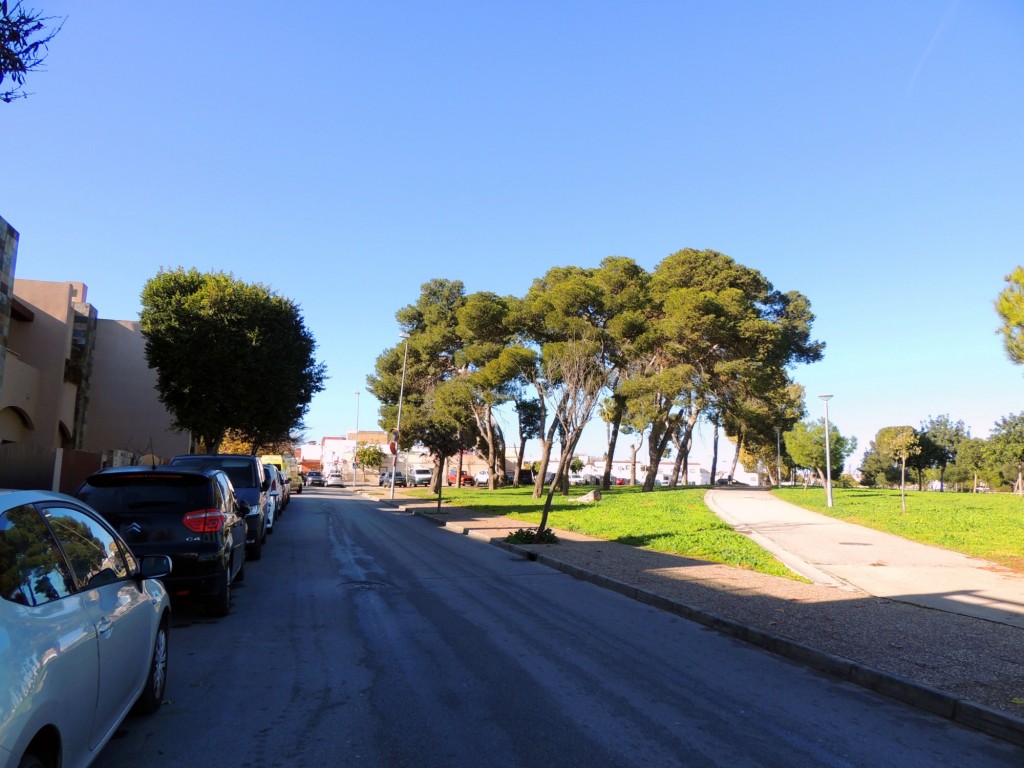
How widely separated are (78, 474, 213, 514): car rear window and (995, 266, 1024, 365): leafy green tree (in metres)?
13.2

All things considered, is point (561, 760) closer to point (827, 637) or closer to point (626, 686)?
point (626, 686)

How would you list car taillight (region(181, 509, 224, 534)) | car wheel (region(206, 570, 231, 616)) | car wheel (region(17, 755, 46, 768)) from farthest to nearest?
car wheel (region(206, 570, 231, 616))
car taillight (region(181, 509, 224, 534))
car wheel (region(17, 755, 46, 768))

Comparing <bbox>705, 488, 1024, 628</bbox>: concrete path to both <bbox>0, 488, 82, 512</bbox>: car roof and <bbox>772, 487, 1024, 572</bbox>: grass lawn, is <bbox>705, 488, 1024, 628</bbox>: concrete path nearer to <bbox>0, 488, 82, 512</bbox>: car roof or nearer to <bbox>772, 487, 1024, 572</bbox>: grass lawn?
<bbox>772, 487, 1024, 572</bbox>: grass lawn

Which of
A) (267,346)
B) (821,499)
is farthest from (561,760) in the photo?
(821,499)

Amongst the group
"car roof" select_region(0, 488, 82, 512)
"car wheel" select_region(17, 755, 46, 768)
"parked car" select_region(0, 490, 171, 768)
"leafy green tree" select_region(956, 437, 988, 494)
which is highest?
"leafy green tree" select_region(956, 437, 988, 494)

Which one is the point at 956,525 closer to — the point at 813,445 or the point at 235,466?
the point at 235,466

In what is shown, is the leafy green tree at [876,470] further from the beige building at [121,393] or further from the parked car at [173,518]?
the parked car at [173,518]

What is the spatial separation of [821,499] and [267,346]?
25768 millimetres

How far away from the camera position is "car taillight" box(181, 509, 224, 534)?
297 inches

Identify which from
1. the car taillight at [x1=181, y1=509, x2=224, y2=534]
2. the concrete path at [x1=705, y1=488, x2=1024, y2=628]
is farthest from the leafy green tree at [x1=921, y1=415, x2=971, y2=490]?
the car taillight at [x1=181, y1=509, x2=224, y2=534]

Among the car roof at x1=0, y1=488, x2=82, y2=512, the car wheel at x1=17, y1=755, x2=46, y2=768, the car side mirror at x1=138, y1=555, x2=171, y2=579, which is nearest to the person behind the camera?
the car wheel at x1=17, y1=755, x2=46, y2=768

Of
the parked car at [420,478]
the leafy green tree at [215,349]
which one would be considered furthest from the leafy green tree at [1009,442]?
the parked car at [420,478]

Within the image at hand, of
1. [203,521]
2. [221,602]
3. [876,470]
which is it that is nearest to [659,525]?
[221,602]

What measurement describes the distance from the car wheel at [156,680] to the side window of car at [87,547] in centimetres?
80
